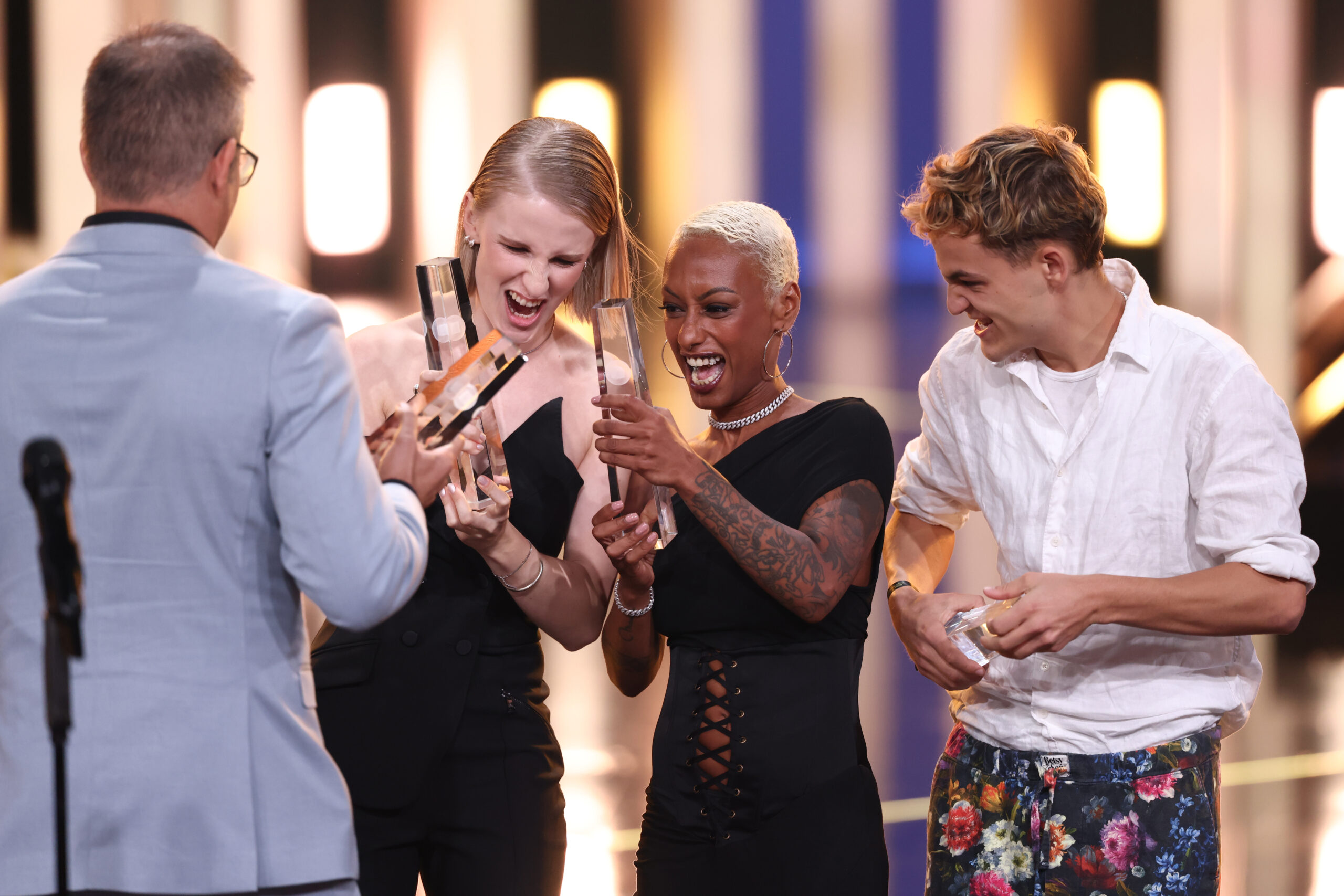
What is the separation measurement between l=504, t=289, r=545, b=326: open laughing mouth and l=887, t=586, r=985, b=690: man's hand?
0.70 metres

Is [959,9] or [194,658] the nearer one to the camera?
[194,658]

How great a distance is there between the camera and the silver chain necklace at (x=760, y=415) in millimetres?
1973

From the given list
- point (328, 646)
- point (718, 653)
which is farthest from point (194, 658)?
point (718, 653)

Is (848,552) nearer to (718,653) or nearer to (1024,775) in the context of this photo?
(718,653)

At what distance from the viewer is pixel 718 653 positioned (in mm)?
1856

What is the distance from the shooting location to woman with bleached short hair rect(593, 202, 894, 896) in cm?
175

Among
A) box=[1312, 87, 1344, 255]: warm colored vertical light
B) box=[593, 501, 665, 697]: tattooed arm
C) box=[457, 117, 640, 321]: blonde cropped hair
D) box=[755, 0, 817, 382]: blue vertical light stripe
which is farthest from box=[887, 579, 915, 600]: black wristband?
box=[1312, 87, 1344, 255]: warm colored vertical light

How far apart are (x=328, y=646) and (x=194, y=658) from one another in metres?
0.60

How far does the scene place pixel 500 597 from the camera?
181 cm

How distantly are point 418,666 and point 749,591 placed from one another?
49 centimetres

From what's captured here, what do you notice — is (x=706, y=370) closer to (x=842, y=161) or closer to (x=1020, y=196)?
(x=1020, y=196)

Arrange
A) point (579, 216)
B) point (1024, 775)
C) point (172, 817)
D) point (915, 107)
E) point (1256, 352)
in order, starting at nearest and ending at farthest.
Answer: point (172, 817) < point (1024, 775) < point (579, 216) < point (915, 107) < point (1256, 352)

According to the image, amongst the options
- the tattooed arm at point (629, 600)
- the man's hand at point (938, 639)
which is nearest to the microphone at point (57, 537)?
the tattooed arm at point (629, 600)

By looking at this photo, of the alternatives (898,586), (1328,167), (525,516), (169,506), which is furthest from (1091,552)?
(1328,167)
